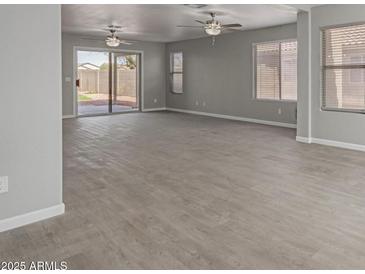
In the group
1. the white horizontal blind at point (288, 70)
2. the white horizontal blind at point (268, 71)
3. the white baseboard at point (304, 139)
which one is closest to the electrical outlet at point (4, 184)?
the white baseboard at point (304, 139)

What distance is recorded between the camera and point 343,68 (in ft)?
17.9

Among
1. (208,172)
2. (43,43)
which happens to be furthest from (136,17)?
(43,43)

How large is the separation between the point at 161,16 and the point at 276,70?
315cm

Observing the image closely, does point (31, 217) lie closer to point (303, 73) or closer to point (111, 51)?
point (303, 73)

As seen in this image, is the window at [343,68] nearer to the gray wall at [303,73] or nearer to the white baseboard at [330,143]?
the gray wall at [303,73]

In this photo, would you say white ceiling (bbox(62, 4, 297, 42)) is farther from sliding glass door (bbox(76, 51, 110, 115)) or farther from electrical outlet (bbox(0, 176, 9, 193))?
electrical outlet (bbox(0, 176, 9, 193))

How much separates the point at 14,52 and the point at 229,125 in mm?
6200

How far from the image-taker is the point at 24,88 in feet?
8.03

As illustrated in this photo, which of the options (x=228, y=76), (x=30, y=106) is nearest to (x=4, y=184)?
(x=30, y=106)

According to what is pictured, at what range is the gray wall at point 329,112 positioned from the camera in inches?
205

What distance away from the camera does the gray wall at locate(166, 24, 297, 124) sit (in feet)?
26.8

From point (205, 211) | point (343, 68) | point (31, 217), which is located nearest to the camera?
point (31, 217)

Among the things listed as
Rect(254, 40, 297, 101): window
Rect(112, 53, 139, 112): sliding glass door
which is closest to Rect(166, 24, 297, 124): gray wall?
Rect(254, 40, 297, 101): window
